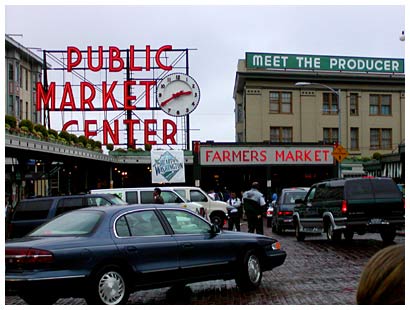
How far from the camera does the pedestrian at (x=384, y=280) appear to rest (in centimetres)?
201

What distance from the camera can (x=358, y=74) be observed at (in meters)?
54.3

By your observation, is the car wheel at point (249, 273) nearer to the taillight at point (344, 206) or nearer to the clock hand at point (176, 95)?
the taillight at point (344, 206)

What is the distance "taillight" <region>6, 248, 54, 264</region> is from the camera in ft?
28.8

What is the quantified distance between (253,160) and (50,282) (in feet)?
116

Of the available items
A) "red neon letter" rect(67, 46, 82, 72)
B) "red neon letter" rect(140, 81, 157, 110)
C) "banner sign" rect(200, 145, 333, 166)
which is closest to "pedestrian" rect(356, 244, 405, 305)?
"banner sign" rect(200, 145, 333, 166)

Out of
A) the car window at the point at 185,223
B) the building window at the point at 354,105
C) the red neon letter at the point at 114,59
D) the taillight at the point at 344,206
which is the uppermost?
the red neon letter at the point at 114,59

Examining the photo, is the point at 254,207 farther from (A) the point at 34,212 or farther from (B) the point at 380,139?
(B) the point at 380,139

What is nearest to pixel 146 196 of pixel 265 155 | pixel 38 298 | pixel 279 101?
pixel 38 298

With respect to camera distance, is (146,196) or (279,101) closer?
(146,196)

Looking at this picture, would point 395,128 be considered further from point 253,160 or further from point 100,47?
point 100,47

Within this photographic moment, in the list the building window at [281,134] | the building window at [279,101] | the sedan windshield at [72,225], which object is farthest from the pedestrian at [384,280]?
the building window at [281,134]

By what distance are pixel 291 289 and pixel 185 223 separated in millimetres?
1939

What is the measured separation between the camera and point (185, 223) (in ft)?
35.2

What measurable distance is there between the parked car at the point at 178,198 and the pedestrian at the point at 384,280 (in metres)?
21.6
